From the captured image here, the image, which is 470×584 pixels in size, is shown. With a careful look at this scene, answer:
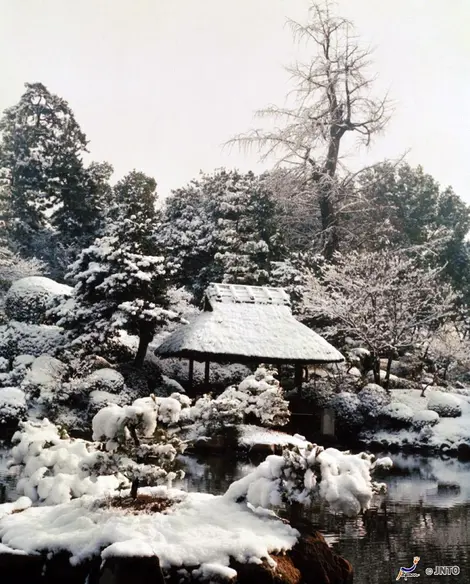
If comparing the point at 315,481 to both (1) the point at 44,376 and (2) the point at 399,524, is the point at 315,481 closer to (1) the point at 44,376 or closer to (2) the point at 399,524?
(2) the point at 399,524

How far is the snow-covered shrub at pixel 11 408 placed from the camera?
32.5ft

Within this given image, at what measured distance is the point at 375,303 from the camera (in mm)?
14391

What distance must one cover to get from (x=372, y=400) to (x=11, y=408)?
6.63 m

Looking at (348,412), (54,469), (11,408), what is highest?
(11,408)

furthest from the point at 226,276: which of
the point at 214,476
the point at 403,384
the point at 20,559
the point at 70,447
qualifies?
the point at 20,559

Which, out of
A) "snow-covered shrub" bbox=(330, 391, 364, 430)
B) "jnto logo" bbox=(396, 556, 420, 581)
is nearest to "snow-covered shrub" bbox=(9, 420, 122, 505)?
"jnto logo" bbox=(396, 556, 420, 581)

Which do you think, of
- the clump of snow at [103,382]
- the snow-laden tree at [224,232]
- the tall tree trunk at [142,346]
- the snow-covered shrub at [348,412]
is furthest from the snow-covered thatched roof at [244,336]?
the snow-laden tree at [224,232]

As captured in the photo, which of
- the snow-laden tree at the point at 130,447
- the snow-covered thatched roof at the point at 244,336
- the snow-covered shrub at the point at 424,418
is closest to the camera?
the snow-laden tree at the point at 130,447

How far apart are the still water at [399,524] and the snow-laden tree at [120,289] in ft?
15.8

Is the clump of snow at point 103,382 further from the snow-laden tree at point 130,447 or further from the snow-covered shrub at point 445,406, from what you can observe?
the snow-laden tree at point 130,447

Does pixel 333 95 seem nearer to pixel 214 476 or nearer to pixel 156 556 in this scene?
pixel 214 476

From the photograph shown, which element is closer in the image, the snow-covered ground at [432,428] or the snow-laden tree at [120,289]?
the snow-covered ground at [432,428]

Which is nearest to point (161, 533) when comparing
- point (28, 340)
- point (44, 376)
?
point (44, 376)

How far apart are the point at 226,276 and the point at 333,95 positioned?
6.69 m
